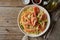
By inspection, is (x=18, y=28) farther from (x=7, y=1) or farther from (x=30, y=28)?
(x=7, y=1)

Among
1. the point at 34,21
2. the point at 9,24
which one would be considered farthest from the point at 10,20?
the point at 34,21

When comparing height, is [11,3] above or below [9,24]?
above

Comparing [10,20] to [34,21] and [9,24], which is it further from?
[34,21]

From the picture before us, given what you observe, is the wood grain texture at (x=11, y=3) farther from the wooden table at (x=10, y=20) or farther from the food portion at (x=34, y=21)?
the food portion at (x=34, y=21)

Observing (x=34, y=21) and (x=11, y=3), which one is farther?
(x=11, y=3)

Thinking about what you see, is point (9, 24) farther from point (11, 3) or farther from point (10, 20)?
point (11, 3)

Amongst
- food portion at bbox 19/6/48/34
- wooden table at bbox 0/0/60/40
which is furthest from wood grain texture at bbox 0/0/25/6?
food portion at bbox 19/6/48/34

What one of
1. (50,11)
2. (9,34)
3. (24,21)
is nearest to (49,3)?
(50,11)
